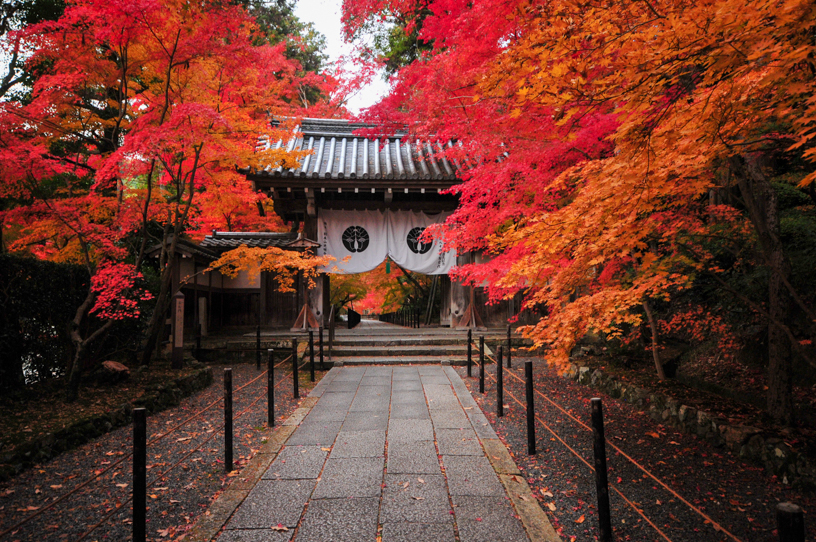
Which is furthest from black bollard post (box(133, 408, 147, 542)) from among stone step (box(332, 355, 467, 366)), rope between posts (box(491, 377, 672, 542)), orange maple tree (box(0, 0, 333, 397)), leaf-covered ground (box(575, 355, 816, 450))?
stone step (box(332, 355, 467, 366))

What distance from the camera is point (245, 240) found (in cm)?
1239

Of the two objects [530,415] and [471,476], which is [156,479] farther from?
[530,415]

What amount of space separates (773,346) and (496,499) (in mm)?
3379

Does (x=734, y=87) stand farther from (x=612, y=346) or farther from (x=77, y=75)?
(x=77, y=75)

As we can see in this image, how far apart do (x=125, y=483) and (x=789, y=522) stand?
4.57m

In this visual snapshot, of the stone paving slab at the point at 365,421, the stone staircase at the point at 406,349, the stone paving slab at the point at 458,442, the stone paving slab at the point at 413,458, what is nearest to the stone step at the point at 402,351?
the stone staircase at the point at 406,349

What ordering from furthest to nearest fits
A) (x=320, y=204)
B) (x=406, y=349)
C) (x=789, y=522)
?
(x=320, y=204) < (x=406, y=349) < (x=789, y=522)

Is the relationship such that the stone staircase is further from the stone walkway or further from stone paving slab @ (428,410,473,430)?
stone paving slab @ (428,410,473,430)

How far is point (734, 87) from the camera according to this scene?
96.7 inches

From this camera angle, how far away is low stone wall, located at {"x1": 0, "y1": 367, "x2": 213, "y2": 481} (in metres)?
3.95

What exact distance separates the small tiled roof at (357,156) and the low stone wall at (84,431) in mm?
6018

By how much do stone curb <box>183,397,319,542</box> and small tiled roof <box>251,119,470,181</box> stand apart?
295 inches

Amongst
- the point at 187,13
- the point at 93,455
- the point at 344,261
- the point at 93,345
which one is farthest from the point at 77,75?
the point at 344,261

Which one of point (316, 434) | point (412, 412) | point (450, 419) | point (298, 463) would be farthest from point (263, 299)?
point (298, 463)
